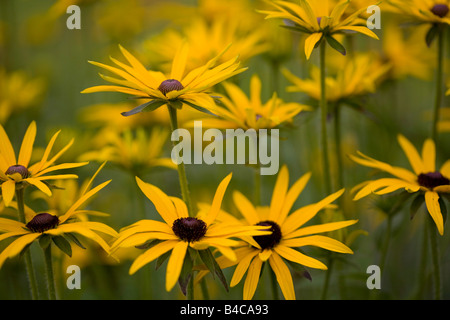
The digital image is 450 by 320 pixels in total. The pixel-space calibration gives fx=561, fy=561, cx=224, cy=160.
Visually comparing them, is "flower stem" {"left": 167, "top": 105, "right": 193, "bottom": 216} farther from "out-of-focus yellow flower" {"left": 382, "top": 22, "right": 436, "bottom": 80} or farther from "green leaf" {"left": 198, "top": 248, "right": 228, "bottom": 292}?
"out-of-focus yellow flower" {"left": 382, "top": 22, "right": 436, "bottom": 80}

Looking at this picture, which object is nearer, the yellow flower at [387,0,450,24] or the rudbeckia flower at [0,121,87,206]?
the rudbeckia flower at [0,121,87,206]

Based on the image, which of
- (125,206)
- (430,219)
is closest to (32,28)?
(125,206)

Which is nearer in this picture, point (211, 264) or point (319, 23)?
point (211, 264)

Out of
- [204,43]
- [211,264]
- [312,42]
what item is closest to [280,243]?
[211,264]

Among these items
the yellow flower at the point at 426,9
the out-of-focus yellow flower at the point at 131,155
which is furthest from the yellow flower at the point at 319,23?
the out-of-focus yellow flower at the point at 131,155

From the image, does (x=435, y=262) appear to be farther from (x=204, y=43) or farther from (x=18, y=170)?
(x=204, y=43)

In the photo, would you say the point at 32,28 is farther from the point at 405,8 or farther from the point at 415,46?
the point at 405,8

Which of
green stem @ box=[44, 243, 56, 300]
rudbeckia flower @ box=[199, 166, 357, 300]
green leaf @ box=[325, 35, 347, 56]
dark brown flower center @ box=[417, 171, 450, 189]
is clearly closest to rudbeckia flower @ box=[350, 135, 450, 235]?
dark brown flower center @ box=[417, 171, 450, 189]
